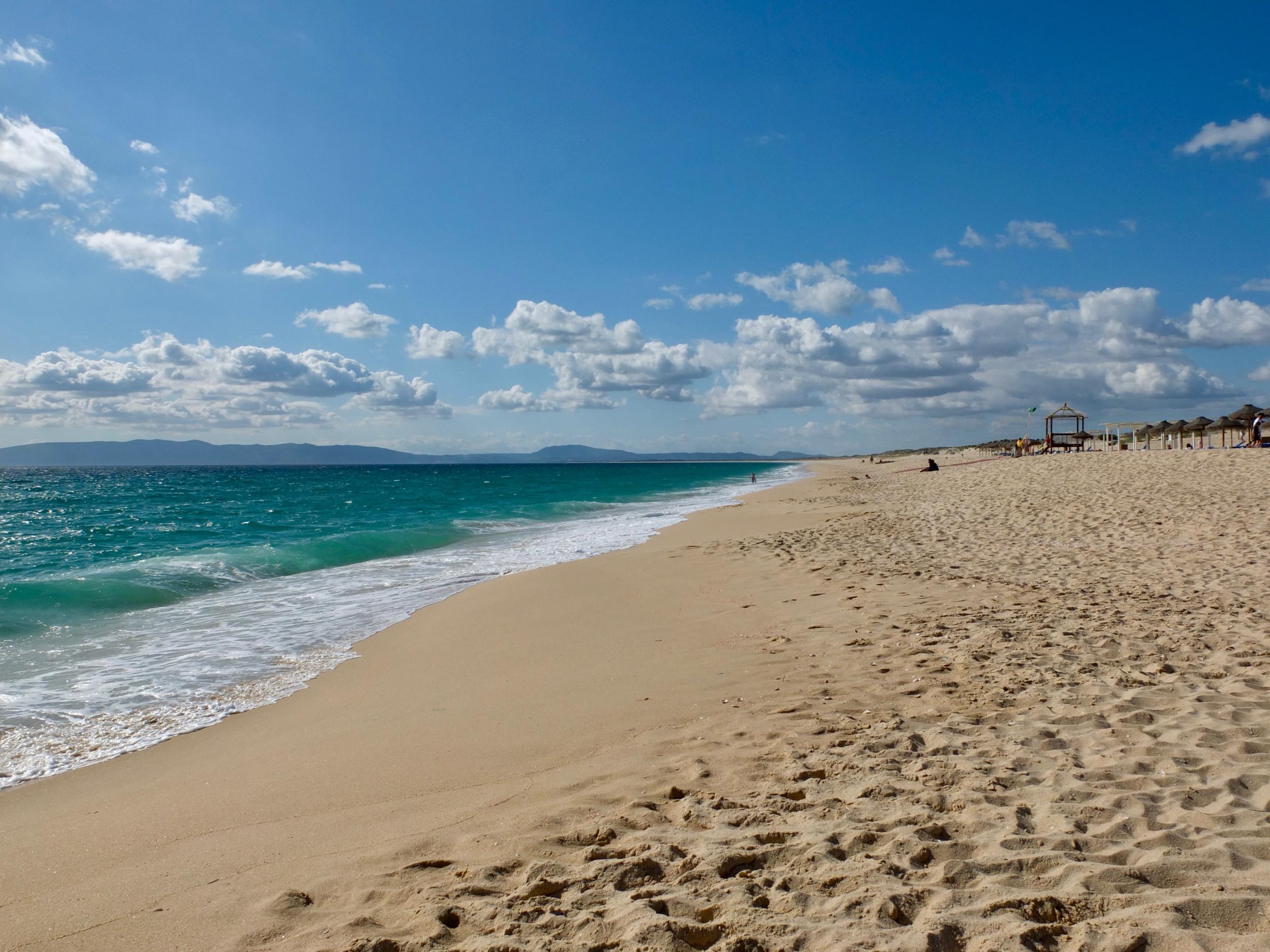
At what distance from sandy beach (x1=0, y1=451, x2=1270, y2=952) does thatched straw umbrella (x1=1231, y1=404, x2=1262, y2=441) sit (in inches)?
1298

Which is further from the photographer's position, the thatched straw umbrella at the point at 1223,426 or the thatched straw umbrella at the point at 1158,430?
the thatched straw umbrella at the point at 1158,430

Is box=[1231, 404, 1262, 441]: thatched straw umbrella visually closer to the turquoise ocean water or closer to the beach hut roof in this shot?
the beach hut roof

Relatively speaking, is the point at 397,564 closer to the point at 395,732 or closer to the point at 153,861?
the point at 395,732

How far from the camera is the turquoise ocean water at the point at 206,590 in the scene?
20.4 feet

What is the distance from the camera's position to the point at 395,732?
17.3 ft

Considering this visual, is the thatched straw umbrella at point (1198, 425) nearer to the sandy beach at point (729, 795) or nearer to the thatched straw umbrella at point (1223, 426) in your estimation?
the thatched straw umbrella at point (1223, 426)

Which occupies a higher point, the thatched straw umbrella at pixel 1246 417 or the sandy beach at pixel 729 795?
the thatched straw umbrella at pixel 1246 417

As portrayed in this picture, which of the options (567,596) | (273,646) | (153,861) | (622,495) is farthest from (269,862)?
(622,495)

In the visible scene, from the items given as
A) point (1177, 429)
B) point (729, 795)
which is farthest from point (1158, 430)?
point (729, 795)

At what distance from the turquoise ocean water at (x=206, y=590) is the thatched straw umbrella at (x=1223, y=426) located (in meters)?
25.2

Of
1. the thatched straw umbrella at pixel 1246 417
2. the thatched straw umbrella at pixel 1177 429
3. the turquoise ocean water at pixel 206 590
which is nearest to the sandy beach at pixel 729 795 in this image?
the turquoise ocean water at pixel 206 590

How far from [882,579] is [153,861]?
8.25 m

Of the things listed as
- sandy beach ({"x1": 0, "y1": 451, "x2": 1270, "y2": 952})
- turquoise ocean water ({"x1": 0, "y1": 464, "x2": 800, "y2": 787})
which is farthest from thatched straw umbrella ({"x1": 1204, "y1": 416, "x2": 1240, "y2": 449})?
sandy beach ({"x1": 0, "y1": 451, "x2": 1270, "y2": 952})

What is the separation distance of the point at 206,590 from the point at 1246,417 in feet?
140
